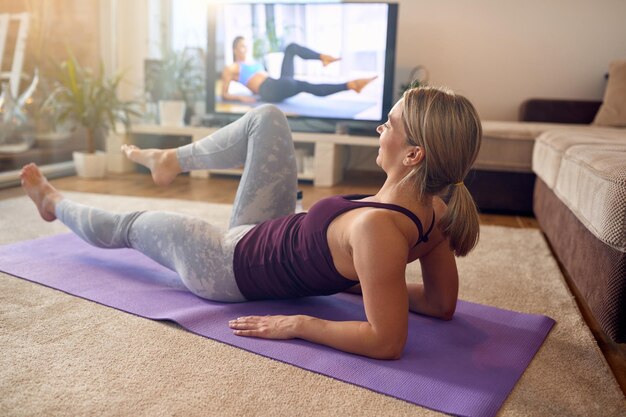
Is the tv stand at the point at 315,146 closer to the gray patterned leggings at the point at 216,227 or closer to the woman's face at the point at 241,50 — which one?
the woman's face at the point at 241,50

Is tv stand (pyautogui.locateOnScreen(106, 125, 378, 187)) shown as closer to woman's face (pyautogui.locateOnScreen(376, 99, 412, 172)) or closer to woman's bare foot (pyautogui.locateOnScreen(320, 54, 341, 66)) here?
woman's bare foot (pyautogui.locateOnScreen(320, 54, 341, 66))

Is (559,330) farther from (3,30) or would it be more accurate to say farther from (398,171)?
(3,30)

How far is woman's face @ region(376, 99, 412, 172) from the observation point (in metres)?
1.37

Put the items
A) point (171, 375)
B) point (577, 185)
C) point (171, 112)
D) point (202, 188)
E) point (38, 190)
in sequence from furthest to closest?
point (171, 112), point (202, 188), point (38, 190), point (577, 185), point (171, 375)

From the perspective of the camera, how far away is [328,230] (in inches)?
57.4

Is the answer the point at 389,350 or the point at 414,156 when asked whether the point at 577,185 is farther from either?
the point at 389,350

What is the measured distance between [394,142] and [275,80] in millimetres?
2941

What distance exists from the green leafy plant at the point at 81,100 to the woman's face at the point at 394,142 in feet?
9.79

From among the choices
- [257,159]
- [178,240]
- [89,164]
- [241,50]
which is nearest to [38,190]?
[178,240]

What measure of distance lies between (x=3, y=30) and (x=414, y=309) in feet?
9.79

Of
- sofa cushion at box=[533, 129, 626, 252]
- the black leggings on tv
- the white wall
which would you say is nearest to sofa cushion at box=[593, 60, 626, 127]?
the white wall

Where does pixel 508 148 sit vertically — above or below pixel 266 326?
above

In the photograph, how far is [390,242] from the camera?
1.28 m

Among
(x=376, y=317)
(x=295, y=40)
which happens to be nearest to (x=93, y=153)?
(x=295, y=40)
